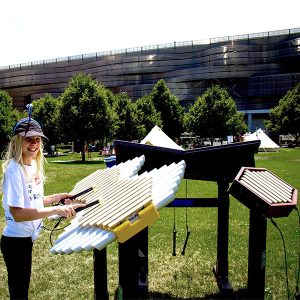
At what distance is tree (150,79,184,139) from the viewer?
5966cm

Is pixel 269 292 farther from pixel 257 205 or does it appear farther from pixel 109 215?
pixel 109 215

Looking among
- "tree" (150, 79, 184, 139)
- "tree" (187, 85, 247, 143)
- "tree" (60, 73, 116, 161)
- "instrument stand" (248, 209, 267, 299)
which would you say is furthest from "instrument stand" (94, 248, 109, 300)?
"tree" (150, 79, 184, 139)

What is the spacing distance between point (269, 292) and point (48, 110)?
54524 mm

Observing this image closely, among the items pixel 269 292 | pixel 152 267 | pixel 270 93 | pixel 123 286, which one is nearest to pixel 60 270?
pixel 152 267

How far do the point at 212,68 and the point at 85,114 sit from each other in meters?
52.7

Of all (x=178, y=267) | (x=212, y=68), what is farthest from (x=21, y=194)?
(x=212, y=68)

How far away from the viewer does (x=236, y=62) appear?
83062mm

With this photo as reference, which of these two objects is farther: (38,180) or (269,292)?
(269,292)

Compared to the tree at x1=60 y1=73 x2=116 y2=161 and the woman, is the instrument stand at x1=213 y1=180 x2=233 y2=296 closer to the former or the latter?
the woman

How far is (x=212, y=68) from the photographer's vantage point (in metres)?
84.5

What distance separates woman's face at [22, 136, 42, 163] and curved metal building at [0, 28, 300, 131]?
81153 mm

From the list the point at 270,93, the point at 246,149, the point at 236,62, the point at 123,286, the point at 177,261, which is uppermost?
the point at 236,62

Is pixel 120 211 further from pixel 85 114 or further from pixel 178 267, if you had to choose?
pixel 85 114

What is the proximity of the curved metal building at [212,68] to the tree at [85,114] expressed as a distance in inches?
1957
